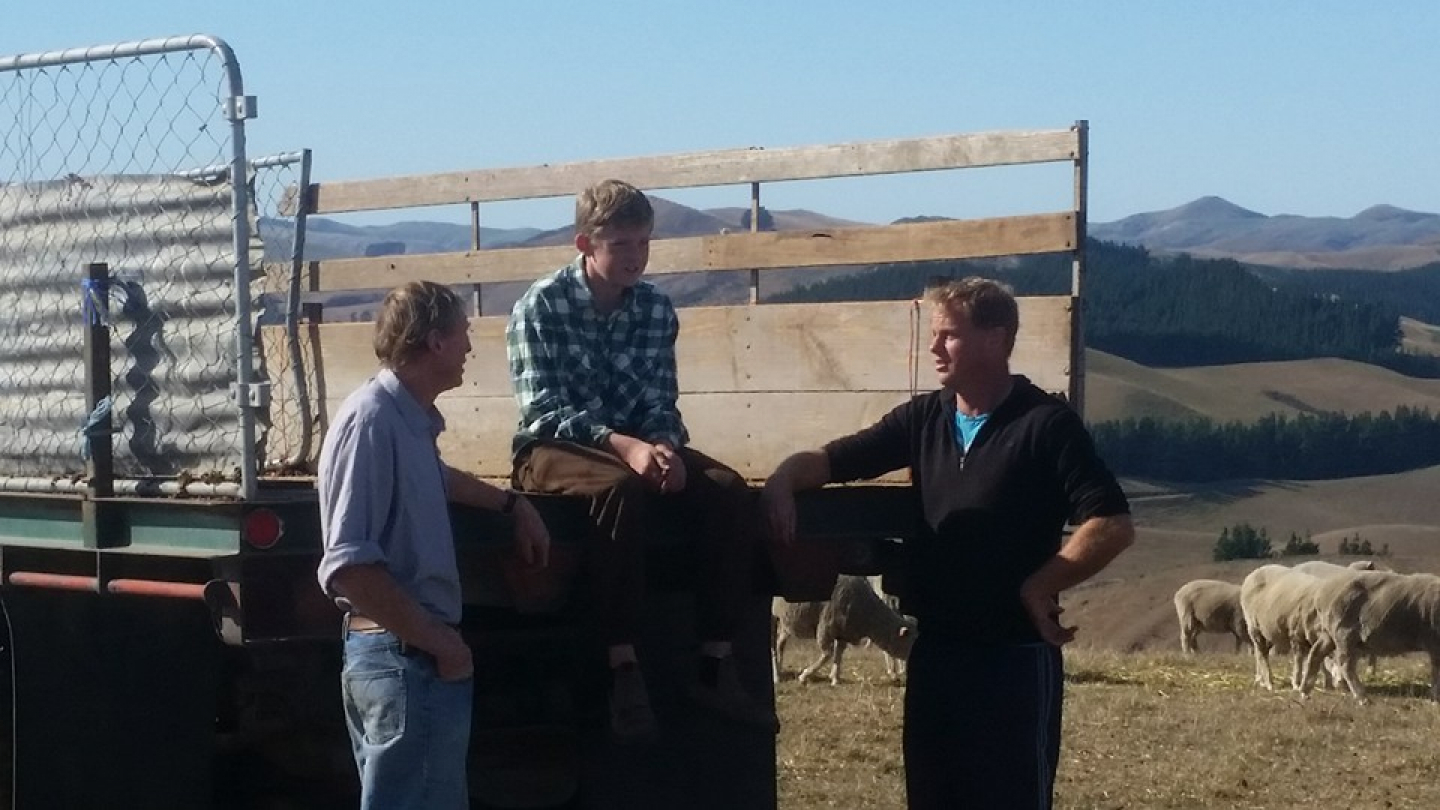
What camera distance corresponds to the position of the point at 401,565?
4562mm

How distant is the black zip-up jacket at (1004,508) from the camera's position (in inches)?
215

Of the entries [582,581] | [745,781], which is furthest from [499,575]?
[745,781]

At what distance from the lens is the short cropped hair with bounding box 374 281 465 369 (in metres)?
4.62

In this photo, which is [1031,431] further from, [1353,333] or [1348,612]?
[1353,333]

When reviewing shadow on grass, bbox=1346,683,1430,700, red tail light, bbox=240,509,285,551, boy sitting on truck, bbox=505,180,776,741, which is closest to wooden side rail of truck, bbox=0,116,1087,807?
red tail light, bbox=240,509,285,551

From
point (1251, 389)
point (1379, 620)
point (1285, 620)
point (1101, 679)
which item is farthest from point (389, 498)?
point (1251, 389)

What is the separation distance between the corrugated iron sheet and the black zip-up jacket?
1.82 meters

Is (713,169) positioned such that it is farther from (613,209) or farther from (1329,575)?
(1329,575)

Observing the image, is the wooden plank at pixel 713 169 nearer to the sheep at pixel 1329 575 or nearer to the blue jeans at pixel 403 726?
the blue jeans at pixel 403 726

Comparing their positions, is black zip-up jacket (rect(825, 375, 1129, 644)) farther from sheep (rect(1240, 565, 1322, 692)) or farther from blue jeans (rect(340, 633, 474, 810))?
sheep (rect(1240, 565, 1322, 692))

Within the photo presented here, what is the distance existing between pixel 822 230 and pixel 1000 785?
2299mm

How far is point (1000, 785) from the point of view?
5.49 m

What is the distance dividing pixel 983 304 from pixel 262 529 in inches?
74.4

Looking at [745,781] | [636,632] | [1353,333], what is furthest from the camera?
[1353,333]
